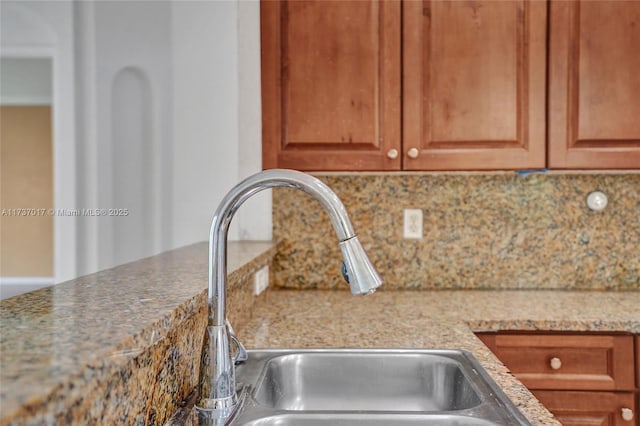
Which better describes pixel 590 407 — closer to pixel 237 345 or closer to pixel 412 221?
pixel 412 221

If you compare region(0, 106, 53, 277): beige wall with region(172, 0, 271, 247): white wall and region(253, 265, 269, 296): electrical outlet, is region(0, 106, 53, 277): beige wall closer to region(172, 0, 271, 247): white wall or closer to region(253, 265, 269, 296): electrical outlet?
region(172, 0, 271, 247): white wall

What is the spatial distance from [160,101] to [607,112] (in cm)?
161

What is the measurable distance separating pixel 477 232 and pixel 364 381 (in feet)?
3.39

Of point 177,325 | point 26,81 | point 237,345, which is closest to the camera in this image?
point 177,325

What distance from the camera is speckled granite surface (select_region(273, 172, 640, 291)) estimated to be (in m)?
1.94

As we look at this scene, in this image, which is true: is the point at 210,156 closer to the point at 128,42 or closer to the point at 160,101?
the point at 160,101

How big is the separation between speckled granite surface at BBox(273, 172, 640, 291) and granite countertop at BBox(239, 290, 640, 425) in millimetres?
88

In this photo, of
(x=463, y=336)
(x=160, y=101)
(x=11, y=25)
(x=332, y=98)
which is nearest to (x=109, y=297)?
(x=463, y=336)

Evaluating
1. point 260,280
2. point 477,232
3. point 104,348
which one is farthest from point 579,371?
point 104,348

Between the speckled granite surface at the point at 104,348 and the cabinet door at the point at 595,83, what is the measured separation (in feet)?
4.01

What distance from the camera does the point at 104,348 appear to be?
0.49 meters

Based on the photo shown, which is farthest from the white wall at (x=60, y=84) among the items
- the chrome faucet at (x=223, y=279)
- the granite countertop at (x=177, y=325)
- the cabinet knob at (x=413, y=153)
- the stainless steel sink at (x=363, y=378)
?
the chrome faucet at (x=223, y=279)

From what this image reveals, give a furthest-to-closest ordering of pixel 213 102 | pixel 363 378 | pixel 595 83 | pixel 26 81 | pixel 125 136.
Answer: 1. pixel 26 81
2. pixel 125 136
3. pixel 213 102
4. pixel 595 83
5. pixel 363 378

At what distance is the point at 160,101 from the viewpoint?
1982 mm
